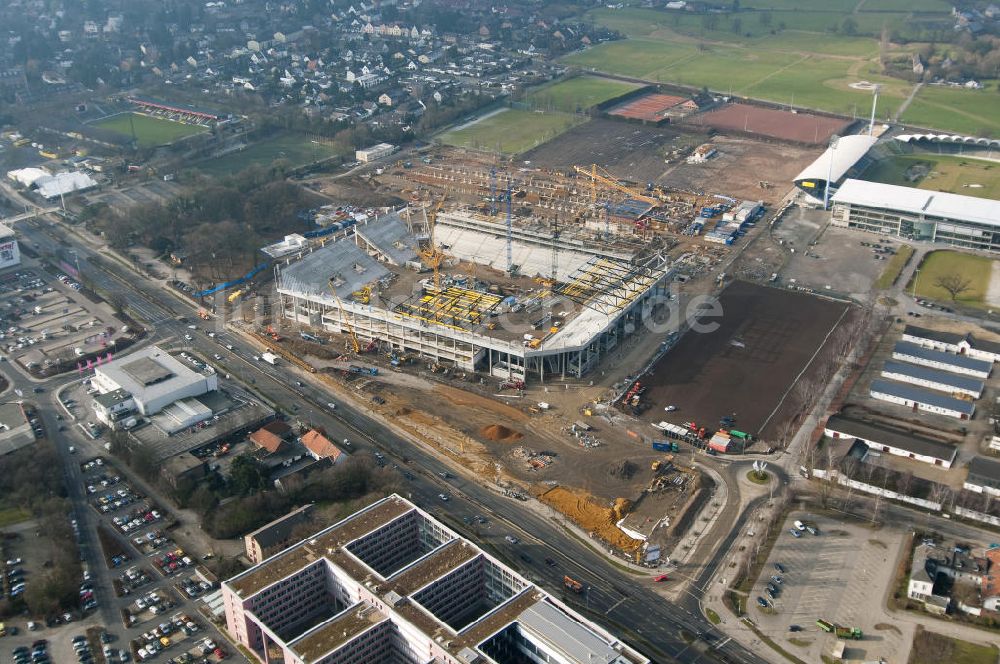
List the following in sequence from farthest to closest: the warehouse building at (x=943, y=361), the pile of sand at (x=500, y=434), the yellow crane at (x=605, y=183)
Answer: the yellow crane at (x=605, y=183), the warehouse building at (x=943, y=361), the pile of sand at (x=500, y=434)

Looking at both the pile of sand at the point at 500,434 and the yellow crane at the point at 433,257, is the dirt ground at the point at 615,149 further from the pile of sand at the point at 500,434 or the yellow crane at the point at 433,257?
the pile of sand at the point at 500,434

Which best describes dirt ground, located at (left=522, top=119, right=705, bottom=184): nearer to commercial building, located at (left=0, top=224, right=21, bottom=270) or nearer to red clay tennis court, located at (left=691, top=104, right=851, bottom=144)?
red clay tennis court, located at (left=691, top=104, right=851, bottom=144)

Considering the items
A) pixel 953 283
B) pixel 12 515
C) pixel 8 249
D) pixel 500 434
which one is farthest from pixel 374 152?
pixel 12 515

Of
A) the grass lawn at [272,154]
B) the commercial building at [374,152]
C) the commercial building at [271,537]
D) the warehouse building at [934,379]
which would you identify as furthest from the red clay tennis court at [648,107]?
the commercial building at [271,537]

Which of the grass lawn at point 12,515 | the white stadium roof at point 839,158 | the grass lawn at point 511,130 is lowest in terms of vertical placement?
the grass lawn at point 12,515

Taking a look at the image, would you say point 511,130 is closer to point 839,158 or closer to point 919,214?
point 839,158

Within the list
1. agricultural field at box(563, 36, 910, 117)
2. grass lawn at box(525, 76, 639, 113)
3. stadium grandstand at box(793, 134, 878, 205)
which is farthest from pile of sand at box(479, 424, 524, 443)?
agricultural field at box(563, 36, 910, 117)

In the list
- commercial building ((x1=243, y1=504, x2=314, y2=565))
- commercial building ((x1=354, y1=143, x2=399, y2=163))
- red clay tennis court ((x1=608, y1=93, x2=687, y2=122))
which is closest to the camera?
commercial building ((x1=243, y1=504, x2=314, y2=565))
